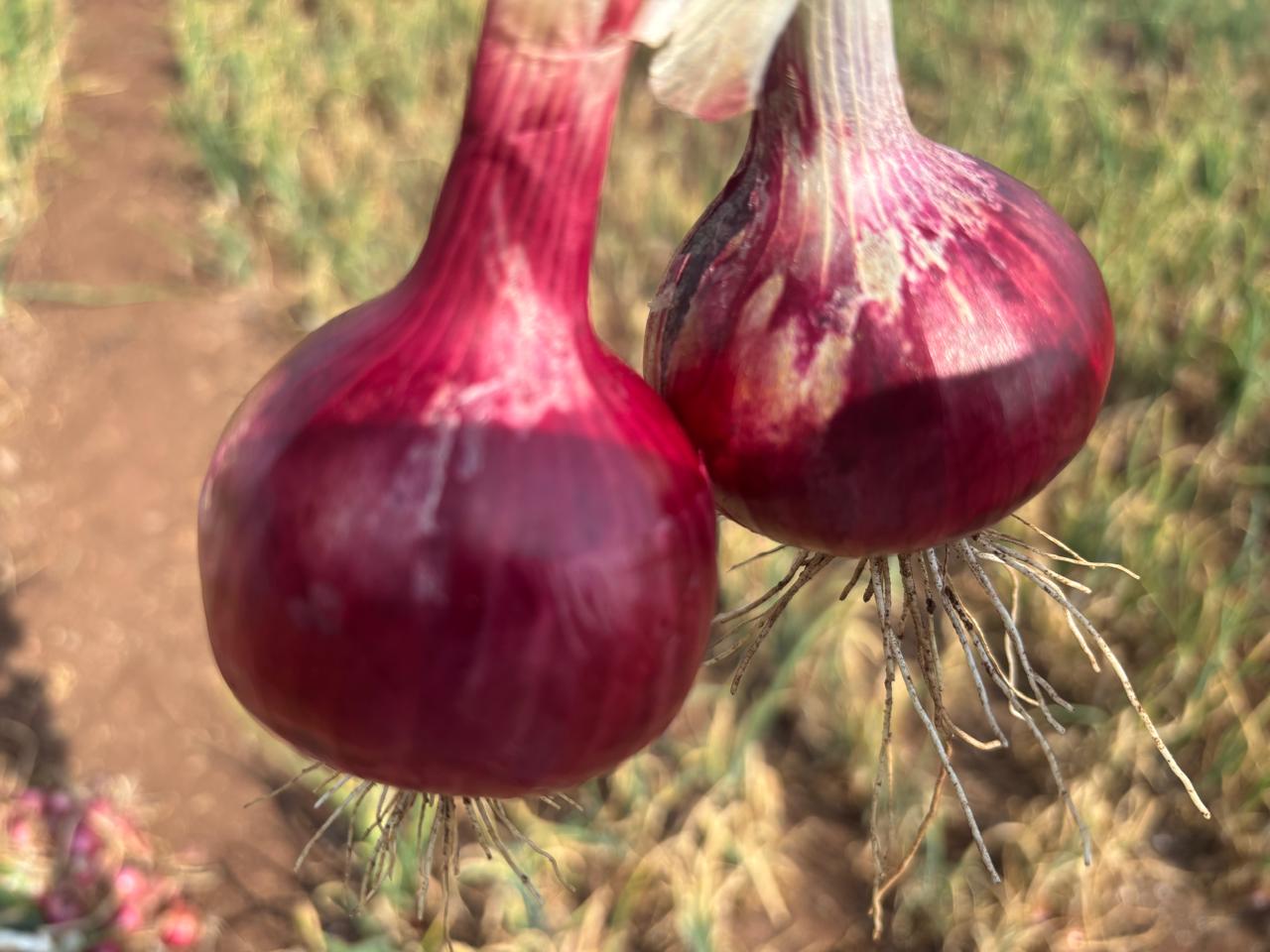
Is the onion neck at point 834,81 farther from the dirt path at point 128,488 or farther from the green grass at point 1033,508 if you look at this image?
the dirt path at point 128,488

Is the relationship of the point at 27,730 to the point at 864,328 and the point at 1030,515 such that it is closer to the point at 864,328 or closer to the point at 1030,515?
the point at 1030,515

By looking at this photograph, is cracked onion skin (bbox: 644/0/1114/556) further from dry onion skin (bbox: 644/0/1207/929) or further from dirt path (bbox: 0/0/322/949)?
dirt path (bbox: 0/0/322/949)

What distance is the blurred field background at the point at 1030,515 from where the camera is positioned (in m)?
1.71

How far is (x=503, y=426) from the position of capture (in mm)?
432

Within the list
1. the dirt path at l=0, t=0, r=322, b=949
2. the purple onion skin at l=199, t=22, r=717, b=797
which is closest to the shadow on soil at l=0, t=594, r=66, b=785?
the dirt path at l=0, t=0, r=322, b=949

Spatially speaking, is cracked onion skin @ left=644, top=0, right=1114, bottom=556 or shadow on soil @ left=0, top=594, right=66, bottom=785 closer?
cracked onion skin @ left=644, top=0, right=1114, bottom=556

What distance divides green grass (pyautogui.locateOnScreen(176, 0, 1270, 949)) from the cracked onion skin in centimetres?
109

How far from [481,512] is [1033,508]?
1772mm

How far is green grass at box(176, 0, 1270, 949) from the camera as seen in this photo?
1.72 m

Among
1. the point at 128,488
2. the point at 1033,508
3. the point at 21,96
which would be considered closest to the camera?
the point at 1033,508

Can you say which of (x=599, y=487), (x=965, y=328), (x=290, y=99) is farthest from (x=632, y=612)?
(x=290, y=99)

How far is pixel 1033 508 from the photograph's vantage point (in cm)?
204

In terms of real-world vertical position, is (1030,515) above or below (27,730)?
above

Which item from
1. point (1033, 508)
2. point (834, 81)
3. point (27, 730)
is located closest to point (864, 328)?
point (834, 81)
